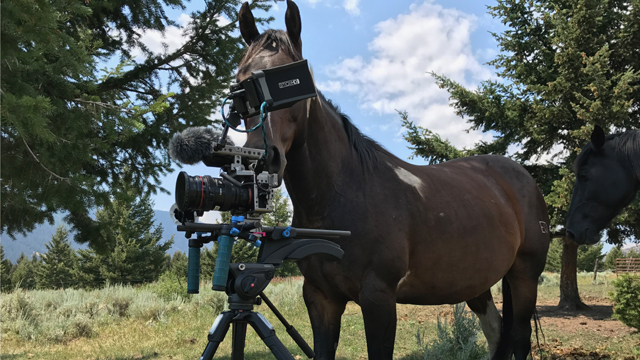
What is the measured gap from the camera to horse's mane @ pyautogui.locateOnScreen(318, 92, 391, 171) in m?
2.54

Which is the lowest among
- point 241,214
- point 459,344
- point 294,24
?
point 459,344

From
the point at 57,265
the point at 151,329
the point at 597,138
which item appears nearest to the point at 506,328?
the point at 597,138

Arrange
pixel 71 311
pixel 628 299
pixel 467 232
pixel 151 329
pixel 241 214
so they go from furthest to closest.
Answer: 1. pixel 71 311
2. pixel 151 329
3. pixel 628 299
4. pixel 467 232
5. pixel 241 214

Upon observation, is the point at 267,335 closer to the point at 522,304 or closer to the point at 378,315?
the point at 378,315

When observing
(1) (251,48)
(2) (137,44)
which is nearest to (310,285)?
(1) (251,48)

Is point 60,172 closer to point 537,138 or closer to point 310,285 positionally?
point 310,285

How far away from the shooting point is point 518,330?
3533 mm

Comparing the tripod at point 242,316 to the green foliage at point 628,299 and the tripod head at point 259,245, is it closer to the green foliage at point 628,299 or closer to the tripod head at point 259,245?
the tripod head at point 259,245

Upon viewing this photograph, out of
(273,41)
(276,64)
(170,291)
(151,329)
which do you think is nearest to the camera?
(276,64)

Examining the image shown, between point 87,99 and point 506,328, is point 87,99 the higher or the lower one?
the higher one

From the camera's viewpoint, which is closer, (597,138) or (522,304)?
(597,138)

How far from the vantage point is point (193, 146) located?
1.59m

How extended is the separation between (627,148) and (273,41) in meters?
2.85

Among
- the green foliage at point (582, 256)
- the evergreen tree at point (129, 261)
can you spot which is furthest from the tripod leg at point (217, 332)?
the green foliage at point (582, 256)
